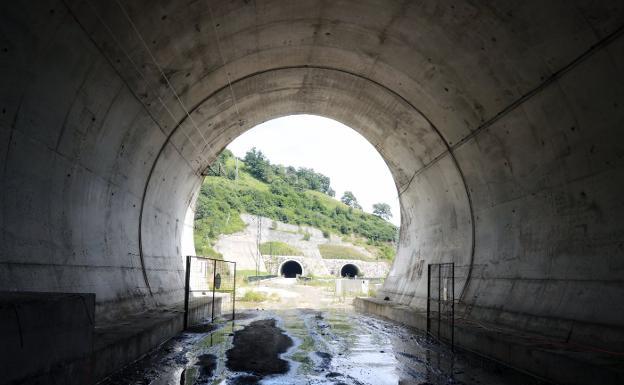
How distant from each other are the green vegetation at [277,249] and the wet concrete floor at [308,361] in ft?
187

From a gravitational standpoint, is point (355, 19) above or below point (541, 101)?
above

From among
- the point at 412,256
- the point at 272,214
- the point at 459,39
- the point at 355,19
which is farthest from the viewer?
the point at 272,214

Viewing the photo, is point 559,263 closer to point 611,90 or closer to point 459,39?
point 611,90

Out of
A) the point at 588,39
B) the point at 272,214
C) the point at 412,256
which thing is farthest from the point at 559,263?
the point at 272,214

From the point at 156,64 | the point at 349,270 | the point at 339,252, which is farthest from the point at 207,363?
the point at 339,252

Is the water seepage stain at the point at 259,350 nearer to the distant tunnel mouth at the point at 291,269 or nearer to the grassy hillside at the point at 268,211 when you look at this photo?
the grassy hillside at the point at 268,211

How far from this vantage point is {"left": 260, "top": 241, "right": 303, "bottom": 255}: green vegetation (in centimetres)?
6994

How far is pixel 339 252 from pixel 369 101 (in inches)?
2473

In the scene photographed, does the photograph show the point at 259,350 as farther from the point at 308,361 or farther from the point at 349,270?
the point at 349,270

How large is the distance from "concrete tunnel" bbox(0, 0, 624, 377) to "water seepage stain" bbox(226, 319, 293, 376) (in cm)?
246

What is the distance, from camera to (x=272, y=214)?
307ft

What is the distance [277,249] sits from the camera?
7138cm

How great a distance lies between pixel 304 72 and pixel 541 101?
768cm

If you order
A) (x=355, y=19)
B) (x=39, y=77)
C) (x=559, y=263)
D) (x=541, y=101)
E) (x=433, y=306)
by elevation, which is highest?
(x=355, y=19)
